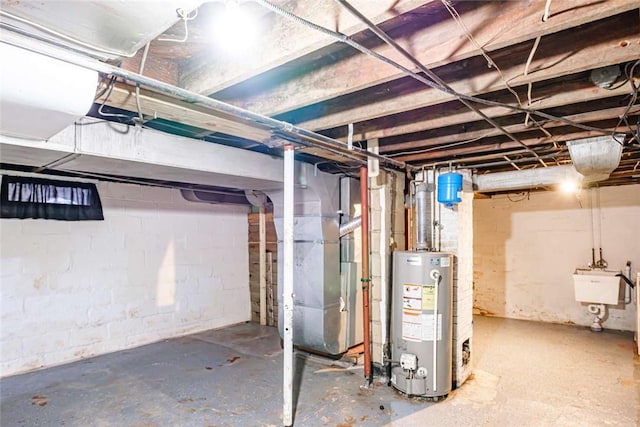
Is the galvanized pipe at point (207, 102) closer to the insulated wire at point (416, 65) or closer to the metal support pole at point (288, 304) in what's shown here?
the metal support pole at point (288, 304)

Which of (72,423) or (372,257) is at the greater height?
(372,257)

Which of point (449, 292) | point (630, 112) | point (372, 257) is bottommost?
point (449, 292)

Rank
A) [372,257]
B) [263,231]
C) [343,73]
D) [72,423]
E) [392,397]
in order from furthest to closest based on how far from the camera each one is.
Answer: [263,231] < [372,257] < [392,397] < [72,423] < [343,73]

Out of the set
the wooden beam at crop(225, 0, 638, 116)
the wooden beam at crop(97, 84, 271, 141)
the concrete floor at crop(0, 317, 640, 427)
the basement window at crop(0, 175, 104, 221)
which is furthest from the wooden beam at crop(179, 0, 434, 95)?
the basement window at crop(0, 175, 104, 221)

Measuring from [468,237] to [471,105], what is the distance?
1.73 meters

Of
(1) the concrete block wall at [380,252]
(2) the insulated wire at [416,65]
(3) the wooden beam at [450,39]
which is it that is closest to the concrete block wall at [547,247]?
(2) the insulated wire at [416,65]

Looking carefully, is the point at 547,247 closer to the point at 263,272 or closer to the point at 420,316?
the point at 420,316

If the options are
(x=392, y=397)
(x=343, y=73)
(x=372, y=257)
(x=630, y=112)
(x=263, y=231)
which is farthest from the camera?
(x=263, y=231)

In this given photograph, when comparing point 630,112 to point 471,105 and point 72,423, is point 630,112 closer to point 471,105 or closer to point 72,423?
point 471,105

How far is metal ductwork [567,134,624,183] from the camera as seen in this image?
243 centimetres

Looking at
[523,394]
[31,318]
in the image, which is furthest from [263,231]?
[523,394]

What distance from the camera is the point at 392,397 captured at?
294 centimetres

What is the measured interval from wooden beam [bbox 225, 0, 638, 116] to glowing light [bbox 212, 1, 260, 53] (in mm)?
428

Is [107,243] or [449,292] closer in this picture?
[449,292]
